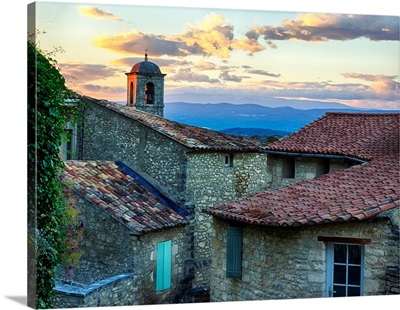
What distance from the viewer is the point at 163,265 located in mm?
16609

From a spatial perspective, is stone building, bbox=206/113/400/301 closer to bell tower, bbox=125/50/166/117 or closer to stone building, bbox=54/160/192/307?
stone building, bbox=54/160/192/307

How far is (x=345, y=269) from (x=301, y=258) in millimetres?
706

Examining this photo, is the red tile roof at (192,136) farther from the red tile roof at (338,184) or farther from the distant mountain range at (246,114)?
the distant mountain range at (246,114)

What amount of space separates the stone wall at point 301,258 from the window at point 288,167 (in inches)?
153

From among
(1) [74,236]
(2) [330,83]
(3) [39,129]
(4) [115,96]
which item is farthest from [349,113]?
(3) [39,129]

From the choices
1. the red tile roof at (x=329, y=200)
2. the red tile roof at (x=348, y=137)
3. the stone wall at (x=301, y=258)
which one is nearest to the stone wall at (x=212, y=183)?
the red tile roof at (x=348, y=137)

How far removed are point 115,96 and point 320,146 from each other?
192 inches

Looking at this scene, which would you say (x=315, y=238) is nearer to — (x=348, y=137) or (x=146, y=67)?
(x=146, y=67)

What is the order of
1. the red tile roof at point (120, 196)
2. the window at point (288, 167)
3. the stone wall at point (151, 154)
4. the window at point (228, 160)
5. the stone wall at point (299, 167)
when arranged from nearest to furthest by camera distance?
the red tile roof at point (120, 196) → the stone wall at point (299, 167) → the window at point (288, 167) → the stone wall at point (151, 154) → the window at point (228, 160)

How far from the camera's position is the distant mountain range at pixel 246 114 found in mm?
14609

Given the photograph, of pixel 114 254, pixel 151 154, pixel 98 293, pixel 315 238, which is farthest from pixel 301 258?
pixel 151 154

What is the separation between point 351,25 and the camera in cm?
1402

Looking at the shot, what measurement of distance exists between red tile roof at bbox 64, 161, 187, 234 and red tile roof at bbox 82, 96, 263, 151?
1.20 m

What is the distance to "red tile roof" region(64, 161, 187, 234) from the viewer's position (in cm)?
1577
